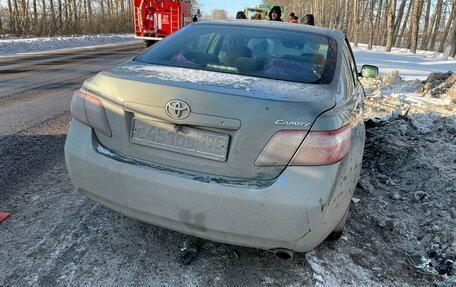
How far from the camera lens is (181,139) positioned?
7.02 feet

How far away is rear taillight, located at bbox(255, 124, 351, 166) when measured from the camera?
2.04 meters

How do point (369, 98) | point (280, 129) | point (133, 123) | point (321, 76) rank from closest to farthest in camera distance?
point (280, 129), point (133, 123), point (321, 76), point (369, 98)

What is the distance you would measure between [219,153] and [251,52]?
1235 millimetres

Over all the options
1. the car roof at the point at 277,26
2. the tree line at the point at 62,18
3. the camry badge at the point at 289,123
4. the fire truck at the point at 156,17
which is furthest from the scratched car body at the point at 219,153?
the tree line at the point at 62,18

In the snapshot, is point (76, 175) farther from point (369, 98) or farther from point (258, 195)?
point (369, 98)

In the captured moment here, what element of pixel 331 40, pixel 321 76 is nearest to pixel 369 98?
pixel 331 40

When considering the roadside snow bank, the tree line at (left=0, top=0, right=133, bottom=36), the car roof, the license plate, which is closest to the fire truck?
the roadside snow bank

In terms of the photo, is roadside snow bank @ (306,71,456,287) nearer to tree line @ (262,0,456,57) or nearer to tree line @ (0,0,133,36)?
tree line @ (262,0,456,57)

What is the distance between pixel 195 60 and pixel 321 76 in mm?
930

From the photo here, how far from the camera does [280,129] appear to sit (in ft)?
6.68

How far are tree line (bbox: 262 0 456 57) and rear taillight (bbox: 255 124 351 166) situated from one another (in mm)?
26978

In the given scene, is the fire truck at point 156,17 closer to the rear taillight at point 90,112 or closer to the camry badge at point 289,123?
the rear taillight at point 90,112

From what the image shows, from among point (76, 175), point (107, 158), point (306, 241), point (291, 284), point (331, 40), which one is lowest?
point (291, 284)

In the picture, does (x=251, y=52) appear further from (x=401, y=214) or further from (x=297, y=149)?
(x=401, y=214)
